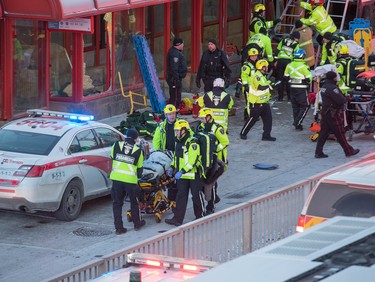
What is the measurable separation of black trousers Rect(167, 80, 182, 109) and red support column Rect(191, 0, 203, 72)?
2602mm

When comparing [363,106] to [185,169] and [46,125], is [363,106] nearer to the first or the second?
[185,169]

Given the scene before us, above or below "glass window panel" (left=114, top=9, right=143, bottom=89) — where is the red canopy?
above

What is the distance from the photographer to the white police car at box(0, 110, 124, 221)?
52.7ft

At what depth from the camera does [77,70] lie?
22.7m

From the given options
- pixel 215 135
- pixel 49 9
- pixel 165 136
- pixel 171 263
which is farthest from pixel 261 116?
pixel 171 263

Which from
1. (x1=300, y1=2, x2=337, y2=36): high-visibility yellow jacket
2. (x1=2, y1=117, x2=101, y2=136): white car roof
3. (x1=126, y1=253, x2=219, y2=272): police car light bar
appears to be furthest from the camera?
(x1=300, y1=2, x2=337, y2=36): high-visibility yellow jacket

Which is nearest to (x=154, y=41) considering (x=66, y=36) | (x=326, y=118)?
(x=66, y=36)

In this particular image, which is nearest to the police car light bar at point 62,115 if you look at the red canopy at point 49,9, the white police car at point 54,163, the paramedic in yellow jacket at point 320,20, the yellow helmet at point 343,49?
the white police car at point 54,163

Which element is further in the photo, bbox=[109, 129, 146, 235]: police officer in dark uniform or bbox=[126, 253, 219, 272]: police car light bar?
bbox=[109, 129, 146, 235]: police officer in dark uniform

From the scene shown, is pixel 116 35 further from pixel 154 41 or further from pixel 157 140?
pixel 157 140

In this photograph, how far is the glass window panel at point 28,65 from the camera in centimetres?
2133

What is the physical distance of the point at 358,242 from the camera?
316 inches

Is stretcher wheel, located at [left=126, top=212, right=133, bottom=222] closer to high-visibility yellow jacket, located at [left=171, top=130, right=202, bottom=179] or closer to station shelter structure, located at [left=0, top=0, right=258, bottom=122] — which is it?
high-visibility yellow jacket, located at [left=171, top=130, right=202, bottom=179]

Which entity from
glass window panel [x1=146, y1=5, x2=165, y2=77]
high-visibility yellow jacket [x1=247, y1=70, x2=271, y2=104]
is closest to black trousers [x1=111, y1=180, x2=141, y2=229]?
→ high-visibility yellow jacket [x1=247, y1=70, x2=271, y2=104]
